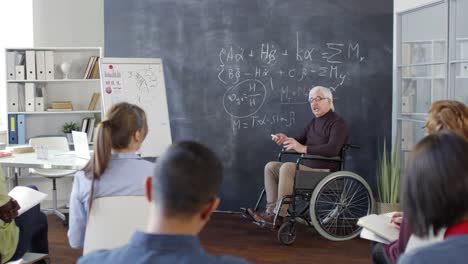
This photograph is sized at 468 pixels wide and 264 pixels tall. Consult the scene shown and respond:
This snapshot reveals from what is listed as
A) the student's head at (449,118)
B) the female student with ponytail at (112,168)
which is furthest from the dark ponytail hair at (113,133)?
the student's head at (449,118)

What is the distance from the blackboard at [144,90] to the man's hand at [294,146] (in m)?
1.24

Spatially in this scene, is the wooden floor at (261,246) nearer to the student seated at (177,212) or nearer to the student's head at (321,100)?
the student's head at (321,100)

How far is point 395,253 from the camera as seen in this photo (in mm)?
2545

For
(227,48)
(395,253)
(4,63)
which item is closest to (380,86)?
(227,48)

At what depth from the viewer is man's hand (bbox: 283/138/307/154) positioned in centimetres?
506

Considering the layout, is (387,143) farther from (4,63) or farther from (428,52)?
(4,63)

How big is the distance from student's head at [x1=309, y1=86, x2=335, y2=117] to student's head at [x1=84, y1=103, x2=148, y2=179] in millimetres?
2738

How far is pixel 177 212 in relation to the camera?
1.25 m

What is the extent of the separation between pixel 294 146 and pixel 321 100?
50 cm

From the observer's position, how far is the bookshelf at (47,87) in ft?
20.3

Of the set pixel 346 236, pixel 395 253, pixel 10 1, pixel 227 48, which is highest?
pixel 10 1

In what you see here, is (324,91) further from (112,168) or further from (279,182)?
(112,168)

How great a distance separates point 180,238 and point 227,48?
4728mm

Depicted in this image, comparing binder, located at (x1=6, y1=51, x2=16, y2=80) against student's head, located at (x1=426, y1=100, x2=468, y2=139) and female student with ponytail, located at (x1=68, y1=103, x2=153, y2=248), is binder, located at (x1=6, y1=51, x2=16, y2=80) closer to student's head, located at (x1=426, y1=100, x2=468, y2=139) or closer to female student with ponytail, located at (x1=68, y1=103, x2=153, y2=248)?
female student with ponytail, located at (x1=68, y1=103, x2=153, y2=248)
